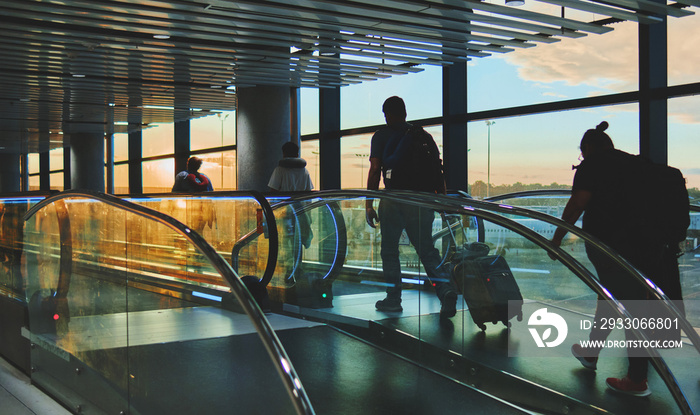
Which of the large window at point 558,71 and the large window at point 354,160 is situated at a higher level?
the large window at point 558,71

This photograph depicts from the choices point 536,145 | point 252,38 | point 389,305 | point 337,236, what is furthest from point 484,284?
point 536,145

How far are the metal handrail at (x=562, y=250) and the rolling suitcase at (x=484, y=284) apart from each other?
287 millimetres

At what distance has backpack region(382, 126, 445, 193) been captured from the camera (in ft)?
15.8

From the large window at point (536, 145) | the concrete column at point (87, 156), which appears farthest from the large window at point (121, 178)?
the large window at point (536, 145)

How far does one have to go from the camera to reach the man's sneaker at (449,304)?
409 cm

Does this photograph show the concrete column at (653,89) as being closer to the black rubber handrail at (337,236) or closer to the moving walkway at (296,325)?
the moving walkway at (296,325)

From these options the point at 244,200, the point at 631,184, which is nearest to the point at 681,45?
the point at 631,184

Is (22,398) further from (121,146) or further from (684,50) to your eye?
(121,146)

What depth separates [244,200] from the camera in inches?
227

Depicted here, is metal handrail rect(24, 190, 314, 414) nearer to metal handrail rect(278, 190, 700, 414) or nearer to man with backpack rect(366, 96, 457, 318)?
metal handrail rect(278, 190, 700, 414)

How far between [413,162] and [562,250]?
1.62 m

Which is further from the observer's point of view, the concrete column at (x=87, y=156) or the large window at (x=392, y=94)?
the concrete column at (x=87, y=156)

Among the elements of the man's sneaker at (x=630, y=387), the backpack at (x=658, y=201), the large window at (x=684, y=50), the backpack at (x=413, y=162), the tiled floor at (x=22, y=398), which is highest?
the large window at (x=684, y=50)

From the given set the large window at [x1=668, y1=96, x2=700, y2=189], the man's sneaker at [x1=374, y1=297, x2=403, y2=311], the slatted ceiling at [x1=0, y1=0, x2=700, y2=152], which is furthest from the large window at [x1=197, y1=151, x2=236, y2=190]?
the man's sneaker at [x1=374, y1=297, x2=403, y2=311]
